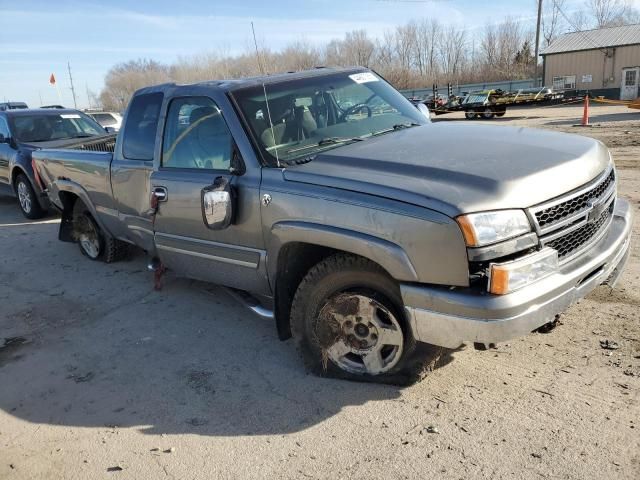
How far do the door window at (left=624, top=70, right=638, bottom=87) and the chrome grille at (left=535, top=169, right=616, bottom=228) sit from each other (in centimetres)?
4356

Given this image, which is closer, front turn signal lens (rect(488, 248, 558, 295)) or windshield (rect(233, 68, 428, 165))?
front turn signal lens (rect(488, 248, 558, 295))

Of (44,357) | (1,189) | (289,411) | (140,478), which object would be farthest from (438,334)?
(1,189)

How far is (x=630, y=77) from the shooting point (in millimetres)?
39781

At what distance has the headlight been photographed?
250 centimetres

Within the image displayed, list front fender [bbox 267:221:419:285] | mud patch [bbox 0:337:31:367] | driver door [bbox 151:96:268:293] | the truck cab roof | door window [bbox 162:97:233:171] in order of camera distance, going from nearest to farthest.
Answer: front fender [bbox 267:221:419:285], driver door [bbox 151:96:268:293], door window [bbox 162:97:233:171], the truck cab roof, mud patch [bbox 0:337:31:367]

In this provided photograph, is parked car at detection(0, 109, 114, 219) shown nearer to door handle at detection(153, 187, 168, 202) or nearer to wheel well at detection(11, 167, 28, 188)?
wheel well at detection(11, 167, 28, 188)

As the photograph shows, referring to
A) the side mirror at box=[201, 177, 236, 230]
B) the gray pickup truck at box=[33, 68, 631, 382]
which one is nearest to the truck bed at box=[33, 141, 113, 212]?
the gray pickup truck at box=[33, 68, 631, 382]

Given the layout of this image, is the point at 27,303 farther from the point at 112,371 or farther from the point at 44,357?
the point at 112,371

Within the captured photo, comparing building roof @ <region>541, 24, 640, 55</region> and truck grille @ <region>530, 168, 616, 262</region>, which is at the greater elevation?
building roof @ <region>541, 24, 640, 55</region>

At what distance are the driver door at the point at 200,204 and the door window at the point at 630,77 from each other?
144ft

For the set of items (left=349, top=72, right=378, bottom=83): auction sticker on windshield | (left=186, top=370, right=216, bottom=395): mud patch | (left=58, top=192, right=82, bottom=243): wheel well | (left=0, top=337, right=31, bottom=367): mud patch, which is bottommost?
(left=0, top=337, right=31, bottom=367): mud patch

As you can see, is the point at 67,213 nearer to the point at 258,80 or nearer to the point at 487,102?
the point at 258,80

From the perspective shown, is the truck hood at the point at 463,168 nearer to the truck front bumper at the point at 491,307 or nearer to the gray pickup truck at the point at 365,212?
the gray pickup truck at the point at 365,212

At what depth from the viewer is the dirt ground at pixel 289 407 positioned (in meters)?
2.65
